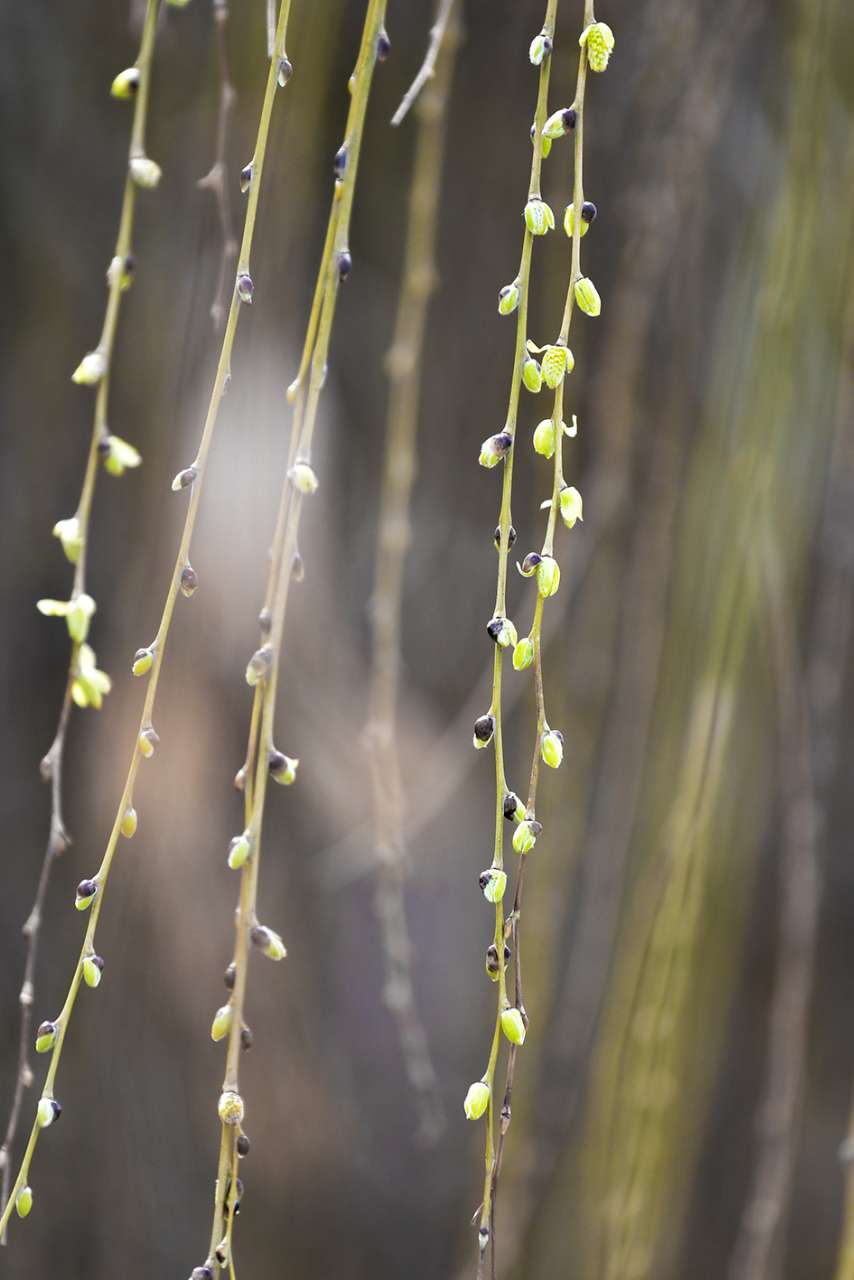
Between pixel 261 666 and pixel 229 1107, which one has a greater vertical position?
pixel 261 666

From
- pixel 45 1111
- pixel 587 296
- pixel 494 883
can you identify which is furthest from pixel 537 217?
pixel 45 1111

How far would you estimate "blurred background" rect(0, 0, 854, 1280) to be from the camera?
849 millimetres

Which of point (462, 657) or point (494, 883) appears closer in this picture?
point (494, 883)

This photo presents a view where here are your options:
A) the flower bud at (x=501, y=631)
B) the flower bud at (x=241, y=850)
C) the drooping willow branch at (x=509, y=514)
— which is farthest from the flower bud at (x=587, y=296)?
the flower bud at (x=241, y=850)

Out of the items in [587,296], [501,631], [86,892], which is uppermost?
[587,296]

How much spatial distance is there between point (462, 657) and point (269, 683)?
704 mm

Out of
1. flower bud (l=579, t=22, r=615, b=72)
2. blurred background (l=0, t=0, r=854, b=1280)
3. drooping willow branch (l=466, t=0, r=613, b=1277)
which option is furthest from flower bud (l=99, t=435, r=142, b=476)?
blurred background (l=0, t=0, r=854, b=1280)

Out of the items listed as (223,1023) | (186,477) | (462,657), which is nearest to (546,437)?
(186,477)

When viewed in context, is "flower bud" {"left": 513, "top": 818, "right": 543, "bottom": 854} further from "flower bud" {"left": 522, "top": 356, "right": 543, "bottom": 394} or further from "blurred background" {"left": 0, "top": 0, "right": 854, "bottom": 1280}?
"blurred background" {"left": 0, "top": 0, "right": 854, "bottom": 1280}

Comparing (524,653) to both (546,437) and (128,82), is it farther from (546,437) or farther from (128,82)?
(128,82)

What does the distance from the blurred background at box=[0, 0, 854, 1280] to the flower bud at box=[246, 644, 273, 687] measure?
17.0 inches

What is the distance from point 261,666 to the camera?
0.39 m

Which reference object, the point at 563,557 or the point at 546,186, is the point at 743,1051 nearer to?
the point at 563,557

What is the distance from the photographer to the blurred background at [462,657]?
A: 85 centimetres
